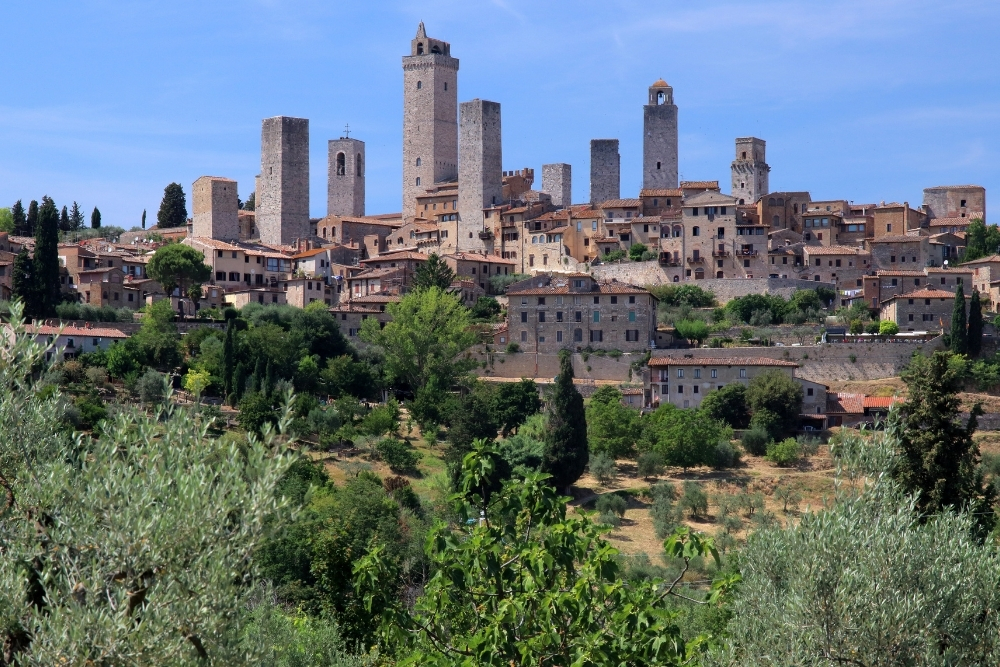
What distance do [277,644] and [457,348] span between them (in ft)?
133

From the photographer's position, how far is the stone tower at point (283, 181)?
3408 inches

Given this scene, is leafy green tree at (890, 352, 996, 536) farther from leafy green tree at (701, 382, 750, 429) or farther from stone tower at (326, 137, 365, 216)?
stone tower at (326, 137, 365, 216)

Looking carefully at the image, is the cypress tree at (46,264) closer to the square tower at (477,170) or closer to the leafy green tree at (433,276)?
the leafy green tree at (433,276)

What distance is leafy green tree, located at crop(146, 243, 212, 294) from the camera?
67.9 meters

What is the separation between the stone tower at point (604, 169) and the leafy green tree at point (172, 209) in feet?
87.4

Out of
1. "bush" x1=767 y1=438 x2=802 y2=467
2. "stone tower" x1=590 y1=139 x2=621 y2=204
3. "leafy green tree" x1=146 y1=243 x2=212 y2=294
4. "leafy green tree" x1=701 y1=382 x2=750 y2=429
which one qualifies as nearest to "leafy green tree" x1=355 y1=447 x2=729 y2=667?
"bush" x1=767 y1=438 x2=802 y2=467

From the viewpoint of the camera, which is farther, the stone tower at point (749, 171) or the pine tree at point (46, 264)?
the stone tower at point (749, 171)

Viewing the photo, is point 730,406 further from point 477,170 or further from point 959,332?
point 477,170

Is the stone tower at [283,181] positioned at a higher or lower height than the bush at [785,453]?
higher

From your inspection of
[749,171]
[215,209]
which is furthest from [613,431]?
[749,171]

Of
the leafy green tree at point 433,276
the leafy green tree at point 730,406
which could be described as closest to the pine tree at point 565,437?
the leafy green tree at point 730,406

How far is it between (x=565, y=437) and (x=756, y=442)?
776 cm

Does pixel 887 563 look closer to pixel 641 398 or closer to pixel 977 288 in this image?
pixel 641 398

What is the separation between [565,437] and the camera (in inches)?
1858
